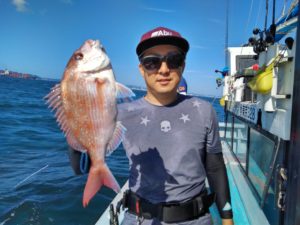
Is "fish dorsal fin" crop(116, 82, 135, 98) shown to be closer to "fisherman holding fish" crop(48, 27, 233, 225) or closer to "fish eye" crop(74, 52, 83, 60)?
"fish eye" crop(74, 52, 83, 60)

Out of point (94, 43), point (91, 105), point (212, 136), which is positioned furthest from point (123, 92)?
point (212, 136)

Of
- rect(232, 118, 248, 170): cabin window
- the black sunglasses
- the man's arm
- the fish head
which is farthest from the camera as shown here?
rect(232, 118, 248, 170): cabin window

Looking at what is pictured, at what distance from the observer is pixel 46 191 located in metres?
6.95

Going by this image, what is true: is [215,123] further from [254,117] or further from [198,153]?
[254,117]

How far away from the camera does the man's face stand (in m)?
1.95

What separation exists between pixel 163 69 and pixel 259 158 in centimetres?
315

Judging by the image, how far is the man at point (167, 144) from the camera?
6.46ft

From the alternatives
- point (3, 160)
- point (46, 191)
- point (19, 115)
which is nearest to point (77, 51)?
point (46, 191)

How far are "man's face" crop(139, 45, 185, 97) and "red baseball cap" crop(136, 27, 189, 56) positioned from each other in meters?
0.03

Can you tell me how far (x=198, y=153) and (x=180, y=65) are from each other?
0.58 meters

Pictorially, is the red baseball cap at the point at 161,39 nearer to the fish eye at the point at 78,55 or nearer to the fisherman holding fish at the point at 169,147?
the fisherman holding fish at the point at 169,147

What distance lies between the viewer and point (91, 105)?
1470 mm

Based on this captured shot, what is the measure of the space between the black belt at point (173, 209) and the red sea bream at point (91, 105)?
565 millimetres

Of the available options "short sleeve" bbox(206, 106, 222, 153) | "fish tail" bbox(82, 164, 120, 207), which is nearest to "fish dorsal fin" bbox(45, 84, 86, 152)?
"fish tail" bbox(82, 164, 120, 207)
